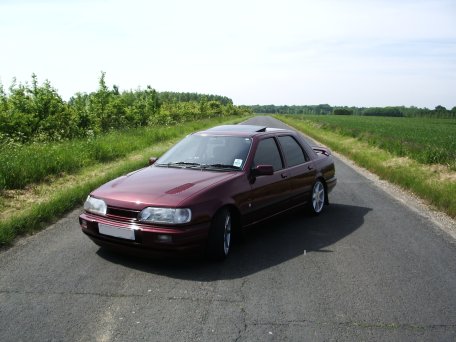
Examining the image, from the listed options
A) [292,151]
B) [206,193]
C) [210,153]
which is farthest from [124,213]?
[292,151]

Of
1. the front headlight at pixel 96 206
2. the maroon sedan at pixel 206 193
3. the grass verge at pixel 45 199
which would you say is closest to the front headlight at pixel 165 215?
the maroon sedan at pixel 206 193

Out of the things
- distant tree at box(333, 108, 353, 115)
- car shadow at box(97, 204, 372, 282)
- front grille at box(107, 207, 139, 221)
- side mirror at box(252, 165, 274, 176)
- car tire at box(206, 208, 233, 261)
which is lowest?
distant tree at box(333, 108, 353, 115)

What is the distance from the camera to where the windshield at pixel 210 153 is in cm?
569

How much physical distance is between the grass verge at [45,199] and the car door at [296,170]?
3662 mm

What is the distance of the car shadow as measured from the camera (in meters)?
4.65

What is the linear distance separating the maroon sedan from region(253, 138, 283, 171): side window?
0.02 meters

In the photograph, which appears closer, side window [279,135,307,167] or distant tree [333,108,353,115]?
side window [279,135,307,167]

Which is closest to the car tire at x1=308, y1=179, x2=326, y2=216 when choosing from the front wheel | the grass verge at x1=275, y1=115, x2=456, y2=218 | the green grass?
the front wheel

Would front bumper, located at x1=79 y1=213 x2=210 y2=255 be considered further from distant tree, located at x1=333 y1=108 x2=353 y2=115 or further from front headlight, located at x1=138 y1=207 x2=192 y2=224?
distant tree, located at x1=333 y1=108 x2=353 y2=115

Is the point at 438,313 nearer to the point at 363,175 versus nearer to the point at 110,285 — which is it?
Result: the point at 110,285

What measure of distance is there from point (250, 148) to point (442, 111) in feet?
342

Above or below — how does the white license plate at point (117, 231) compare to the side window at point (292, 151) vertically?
below

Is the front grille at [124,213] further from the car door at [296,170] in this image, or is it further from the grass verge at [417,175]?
the grass verge at [417,175]

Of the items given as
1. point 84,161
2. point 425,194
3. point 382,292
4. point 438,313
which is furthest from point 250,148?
point 84,161
